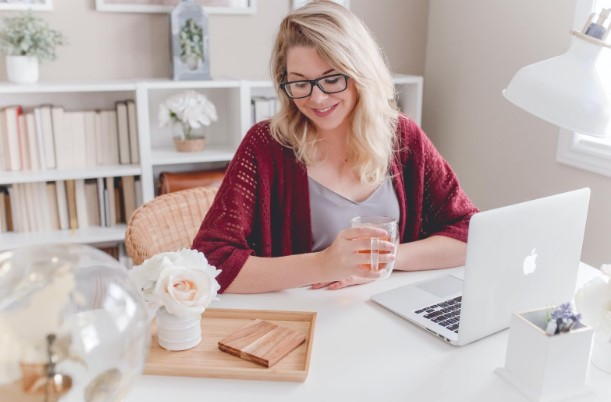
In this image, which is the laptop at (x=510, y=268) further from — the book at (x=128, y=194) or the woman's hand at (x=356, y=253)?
the book at (x=128, y=194)

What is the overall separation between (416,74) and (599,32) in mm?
2409

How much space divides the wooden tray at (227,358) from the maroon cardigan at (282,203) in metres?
0.20

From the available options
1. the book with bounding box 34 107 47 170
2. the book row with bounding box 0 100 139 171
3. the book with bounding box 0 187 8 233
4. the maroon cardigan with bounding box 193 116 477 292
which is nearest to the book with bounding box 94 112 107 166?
the book row with bounding box 0 100 139 171

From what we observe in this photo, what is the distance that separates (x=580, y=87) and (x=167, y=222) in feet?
4.47

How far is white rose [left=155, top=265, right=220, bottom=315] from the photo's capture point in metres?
1.04

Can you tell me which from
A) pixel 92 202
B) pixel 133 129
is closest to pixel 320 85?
pixel 133 129

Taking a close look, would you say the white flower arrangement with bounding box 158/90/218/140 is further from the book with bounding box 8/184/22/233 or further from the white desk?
the white desk

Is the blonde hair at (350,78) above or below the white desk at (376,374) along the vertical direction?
above

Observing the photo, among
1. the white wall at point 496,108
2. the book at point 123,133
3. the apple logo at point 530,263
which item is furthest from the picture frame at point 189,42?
the apple logo at point 530,263

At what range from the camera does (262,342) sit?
111cm

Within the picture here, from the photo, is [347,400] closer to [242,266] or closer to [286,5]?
[242,266]

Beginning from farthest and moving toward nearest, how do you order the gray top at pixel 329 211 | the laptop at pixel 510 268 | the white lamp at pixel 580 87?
the gray top at pixel 329 211
the laptop at pixel 510 268
the white lamp at pixel 580 87

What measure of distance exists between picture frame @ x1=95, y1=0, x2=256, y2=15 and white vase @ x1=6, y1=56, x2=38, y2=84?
409 millimetres

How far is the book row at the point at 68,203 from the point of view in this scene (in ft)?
8.69
